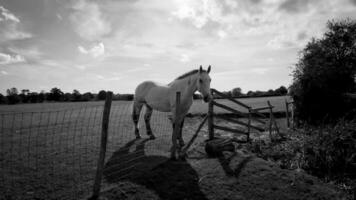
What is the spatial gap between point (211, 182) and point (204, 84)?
304 centimetres

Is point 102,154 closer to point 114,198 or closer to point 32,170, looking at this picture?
point 114,198

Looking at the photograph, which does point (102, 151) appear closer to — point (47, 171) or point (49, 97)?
point (47, 171)

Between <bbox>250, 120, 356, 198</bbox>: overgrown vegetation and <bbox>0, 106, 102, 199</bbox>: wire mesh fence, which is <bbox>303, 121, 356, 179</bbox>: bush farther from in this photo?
<bbox>0, 106, 102, 199</bbox>: wire mesh fence

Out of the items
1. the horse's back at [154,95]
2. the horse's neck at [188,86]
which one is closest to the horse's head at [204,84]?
the horse's neck at [188,86]

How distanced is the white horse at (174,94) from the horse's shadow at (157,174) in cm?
58

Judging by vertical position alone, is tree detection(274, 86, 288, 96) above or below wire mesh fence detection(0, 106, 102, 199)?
above

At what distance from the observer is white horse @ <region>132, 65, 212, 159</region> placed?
6.01 meters

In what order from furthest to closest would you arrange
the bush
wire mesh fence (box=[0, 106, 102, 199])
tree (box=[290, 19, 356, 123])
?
tree (box=[290, 19, 356, 123]) → the bush → wire mesh fence (box=[0, 106, 102, 199])

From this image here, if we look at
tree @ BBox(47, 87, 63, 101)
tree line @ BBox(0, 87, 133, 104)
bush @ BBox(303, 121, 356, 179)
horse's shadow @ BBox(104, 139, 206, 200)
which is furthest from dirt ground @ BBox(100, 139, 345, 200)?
tree @ BBox(47, 87, 63, 101)

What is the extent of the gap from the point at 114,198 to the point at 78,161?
2.38 metres

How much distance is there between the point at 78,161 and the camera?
5.05 meters

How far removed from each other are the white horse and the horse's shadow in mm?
577

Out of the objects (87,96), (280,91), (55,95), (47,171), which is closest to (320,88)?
(47,171)

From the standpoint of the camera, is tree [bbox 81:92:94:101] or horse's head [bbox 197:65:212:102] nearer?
horse's head [bbox 197:65:212:102]
